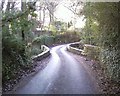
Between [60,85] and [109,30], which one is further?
[109,30]

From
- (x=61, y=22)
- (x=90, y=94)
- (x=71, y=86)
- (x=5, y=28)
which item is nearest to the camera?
(x=90, y=94)

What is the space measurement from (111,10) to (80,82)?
3362mm

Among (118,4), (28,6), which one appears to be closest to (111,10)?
(118,4)

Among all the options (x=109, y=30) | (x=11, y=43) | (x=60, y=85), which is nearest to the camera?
(x=60, y=85)

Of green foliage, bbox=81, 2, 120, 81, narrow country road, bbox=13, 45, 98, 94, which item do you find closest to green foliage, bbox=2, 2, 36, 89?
narrow country road, bbox=13, 45, 98, 94

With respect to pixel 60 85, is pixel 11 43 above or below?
above

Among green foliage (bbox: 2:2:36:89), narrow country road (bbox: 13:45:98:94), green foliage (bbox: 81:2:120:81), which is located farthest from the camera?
green foliage (bbox: 81:2:120:81)

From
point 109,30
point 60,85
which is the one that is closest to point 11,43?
point 60,85

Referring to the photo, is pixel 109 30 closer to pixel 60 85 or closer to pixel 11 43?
pixel 60 85

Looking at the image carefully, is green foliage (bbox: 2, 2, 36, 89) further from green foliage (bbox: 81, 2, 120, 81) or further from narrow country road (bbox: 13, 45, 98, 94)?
green foliage (bbox: 81, 2, 120, 81)

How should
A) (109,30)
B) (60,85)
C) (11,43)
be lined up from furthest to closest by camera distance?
(109,30) → (11,43) → (60,85)

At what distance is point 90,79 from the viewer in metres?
11.9

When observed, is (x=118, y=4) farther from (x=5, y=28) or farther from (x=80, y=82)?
(x=5, y=28)

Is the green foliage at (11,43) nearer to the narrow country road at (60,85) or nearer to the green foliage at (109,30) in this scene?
the narrow country road at (60,85)
